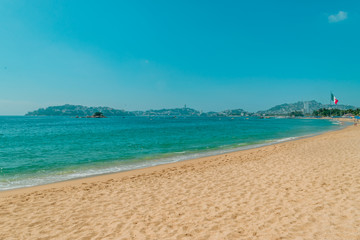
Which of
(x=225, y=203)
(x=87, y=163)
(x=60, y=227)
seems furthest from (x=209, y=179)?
(x=87, y=163)

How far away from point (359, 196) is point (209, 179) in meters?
5.27

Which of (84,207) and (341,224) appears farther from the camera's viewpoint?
(84,207)

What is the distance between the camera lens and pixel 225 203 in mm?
6078

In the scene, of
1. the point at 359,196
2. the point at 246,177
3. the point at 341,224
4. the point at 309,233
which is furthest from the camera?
the point at 246,177

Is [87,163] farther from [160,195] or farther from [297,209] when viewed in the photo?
[297,209]

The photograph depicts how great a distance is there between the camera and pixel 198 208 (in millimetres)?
5836

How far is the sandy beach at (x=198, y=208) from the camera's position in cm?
455

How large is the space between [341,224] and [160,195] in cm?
536

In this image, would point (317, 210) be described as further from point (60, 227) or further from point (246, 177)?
point (60, 227)

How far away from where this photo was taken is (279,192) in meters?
6.79

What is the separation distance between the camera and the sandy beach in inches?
179

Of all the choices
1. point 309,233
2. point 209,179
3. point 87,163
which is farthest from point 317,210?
point 87,163

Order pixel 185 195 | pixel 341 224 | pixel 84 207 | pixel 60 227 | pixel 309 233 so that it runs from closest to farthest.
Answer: pixel 309 233, pixel 341 224, pixel 60 227, pixel 84 207, pixel 185 195

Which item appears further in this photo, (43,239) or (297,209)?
(297,209)
